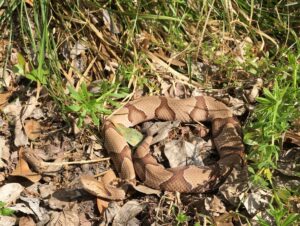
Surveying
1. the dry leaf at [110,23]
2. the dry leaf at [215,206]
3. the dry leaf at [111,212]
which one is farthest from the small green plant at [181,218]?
the dry leaf at [110,23]

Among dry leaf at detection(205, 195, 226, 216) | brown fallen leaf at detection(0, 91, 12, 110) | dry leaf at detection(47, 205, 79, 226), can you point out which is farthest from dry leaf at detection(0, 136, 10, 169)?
dry leaf at detection(205, 195, 226, 216)

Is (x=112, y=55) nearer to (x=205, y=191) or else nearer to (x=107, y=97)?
(x=107, y=97)

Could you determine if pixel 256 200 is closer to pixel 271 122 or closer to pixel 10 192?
pixel 271 122

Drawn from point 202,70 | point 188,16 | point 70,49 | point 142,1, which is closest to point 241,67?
point 202,70

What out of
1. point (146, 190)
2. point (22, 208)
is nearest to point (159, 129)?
point (146, 190)

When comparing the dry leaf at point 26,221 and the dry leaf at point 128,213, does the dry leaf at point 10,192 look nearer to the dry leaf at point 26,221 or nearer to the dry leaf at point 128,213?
the dry leaf at point 26,221

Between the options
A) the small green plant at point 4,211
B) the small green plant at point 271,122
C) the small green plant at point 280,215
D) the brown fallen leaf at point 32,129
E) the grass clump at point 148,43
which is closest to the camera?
the small green plant at point 280,215

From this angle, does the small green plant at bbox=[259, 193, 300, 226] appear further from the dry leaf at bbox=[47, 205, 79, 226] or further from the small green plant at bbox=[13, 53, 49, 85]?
the small green plant at bbox=[13, 53, 49, 85]

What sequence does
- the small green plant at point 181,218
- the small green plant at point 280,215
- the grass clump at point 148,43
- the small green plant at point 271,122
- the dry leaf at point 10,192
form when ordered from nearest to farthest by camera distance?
the small green plant at point 280,215 → the small green plant at point 271,122 → the small green plant at point 181,218 → the dry leaf at point 10,192 → the grass clump at point 148,43
